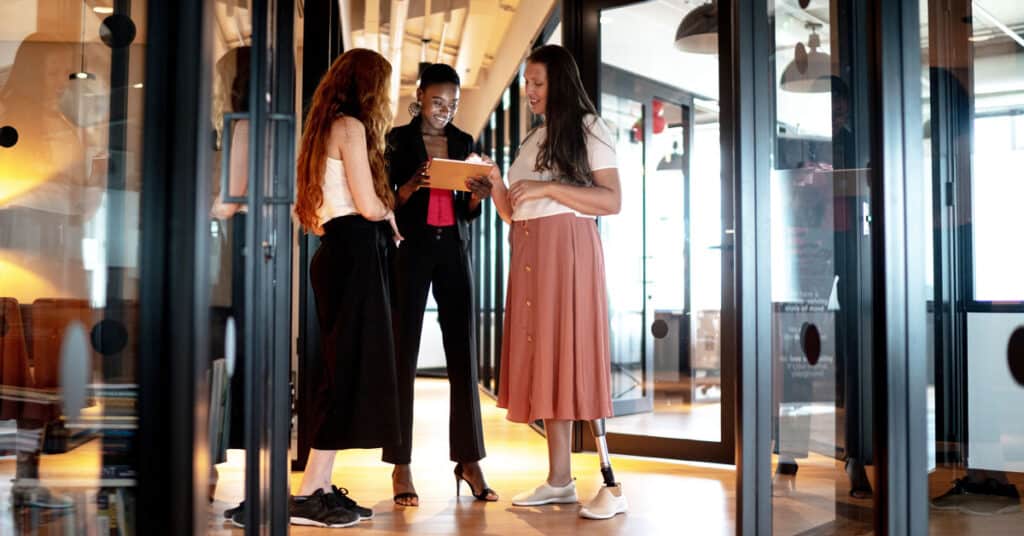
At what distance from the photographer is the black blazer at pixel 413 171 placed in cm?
348

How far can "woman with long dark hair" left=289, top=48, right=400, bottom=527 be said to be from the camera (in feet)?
9.89

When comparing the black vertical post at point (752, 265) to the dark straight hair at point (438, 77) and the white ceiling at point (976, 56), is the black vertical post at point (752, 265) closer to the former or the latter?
the white ceiling at point (976, 56)

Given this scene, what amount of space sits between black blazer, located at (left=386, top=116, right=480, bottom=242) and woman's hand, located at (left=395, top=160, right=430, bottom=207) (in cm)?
4

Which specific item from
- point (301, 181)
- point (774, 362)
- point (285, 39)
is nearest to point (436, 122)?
point (301, 181)

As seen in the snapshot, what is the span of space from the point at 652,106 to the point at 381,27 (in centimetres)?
425

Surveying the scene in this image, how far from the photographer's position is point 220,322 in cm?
147

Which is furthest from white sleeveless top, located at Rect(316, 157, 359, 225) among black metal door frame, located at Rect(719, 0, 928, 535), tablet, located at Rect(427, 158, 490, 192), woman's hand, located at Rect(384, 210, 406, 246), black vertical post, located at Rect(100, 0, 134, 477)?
black metal door frame, located at Rect(719, 0, 928, 535)

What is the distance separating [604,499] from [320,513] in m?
0.92

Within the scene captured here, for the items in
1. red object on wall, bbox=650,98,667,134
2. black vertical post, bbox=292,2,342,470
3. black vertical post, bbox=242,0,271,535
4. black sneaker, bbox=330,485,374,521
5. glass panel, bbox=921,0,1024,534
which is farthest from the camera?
red object on wall, bbox=650,98,667,134

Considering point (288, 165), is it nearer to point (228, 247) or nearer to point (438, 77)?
point (228, 247)

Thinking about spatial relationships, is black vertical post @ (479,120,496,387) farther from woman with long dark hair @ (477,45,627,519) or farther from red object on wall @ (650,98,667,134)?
woman with long dark hair @ (477,45,627,519)

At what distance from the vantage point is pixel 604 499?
10.4 ft

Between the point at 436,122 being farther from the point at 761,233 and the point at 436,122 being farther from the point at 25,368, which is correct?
the point at 25,368

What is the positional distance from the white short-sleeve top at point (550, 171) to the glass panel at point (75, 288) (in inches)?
61.8
